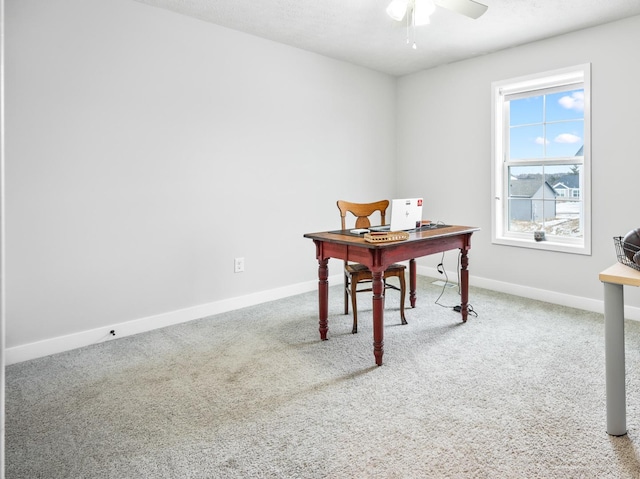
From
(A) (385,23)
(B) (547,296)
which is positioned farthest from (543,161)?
(A) (385,23)

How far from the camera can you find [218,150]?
3.47 metres

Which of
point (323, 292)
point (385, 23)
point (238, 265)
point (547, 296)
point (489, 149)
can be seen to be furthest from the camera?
point (489, 149)

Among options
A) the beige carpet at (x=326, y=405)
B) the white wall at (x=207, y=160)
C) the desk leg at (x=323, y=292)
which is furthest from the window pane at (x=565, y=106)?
the desk leg at (x=323, y=292)

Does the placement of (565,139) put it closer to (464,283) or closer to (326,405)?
(464,283)

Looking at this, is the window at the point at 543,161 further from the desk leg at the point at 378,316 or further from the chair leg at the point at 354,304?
the desk leg at the point at 378,316

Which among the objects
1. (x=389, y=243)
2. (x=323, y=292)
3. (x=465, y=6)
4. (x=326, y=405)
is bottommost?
(x=326, y=405)

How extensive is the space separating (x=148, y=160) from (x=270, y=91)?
1.35 meters

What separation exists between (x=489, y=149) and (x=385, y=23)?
5.50 ft

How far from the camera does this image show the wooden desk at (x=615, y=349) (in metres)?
1.69

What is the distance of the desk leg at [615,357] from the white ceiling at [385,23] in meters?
2.14

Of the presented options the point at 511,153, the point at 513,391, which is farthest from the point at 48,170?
the point at 511,153

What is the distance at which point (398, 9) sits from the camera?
251 cm

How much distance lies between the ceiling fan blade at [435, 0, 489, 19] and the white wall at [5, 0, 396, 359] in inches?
70.7

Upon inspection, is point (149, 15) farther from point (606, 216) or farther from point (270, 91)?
point (606, 216)
